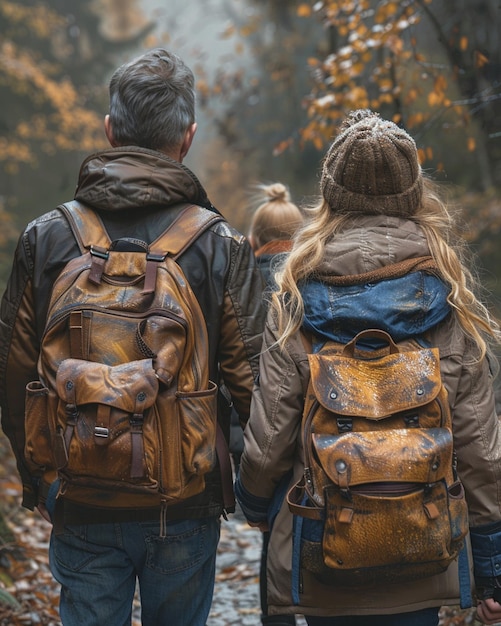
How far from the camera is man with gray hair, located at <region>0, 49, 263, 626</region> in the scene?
9.37 ft

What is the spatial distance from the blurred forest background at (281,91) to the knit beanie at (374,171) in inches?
27.9

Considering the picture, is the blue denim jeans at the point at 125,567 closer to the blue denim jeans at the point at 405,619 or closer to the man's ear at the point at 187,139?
the blue denim jeans at the point at 405,619

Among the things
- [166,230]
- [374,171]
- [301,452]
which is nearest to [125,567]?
[301,452]

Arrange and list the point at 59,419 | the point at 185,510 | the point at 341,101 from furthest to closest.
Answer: the point at 341,101 → the point at 185,510 → the point at 59,419

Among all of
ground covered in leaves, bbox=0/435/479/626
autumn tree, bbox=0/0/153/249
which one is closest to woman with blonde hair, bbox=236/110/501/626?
ground covered in leaves, bbox=0/435/479/626

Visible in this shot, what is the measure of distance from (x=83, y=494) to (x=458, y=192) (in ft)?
39.6

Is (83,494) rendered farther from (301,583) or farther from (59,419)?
(301,583)

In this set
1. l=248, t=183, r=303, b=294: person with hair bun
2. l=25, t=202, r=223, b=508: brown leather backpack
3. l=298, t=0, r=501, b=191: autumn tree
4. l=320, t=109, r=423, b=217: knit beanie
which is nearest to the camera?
l=25, t=202, r=223, b=508: brown leather backpack

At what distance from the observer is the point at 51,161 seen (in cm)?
2061

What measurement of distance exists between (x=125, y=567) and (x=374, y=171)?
1666mm

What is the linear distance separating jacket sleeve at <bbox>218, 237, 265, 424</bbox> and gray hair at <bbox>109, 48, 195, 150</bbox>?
0.50 metres

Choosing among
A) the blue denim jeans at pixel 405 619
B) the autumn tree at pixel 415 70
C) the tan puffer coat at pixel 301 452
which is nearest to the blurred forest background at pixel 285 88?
the autumn tree at pixel 415 70

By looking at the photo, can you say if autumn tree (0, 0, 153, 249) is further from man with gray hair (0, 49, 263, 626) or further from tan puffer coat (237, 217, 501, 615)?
tan puffer coat (237, 217, 501, 615)

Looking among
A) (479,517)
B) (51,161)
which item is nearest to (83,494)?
(479,517)
